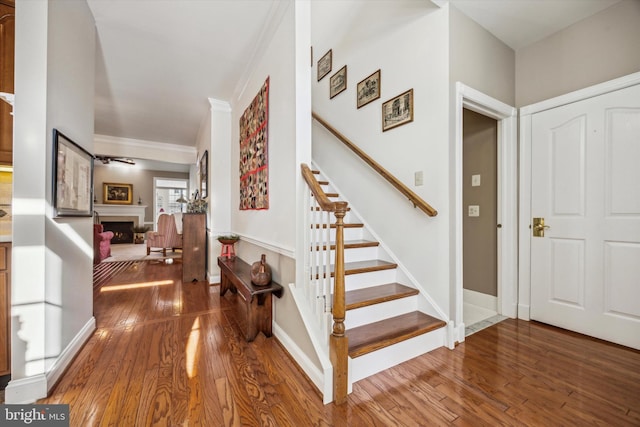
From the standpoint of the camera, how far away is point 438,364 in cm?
177

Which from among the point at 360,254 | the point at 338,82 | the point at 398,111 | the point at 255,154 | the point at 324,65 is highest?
the point at 324,65

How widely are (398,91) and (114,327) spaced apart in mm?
3310

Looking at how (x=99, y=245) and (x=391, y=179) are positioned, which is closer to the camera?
(x=391, y=179)

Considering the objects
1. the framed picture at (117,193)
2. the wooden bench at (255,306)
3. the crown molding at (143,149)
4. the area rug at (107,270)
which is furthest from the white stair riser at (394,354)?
the framed picture at (117,193)

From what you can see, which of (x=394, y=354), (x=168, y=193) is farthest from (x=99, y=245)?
(x=394, y=354)

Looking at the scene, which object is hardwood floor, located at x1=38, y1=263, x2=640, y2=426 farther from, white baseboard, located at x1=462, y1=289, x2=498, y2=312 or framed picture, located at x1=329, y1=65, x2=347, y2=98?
framed picture, located at x1=329, y1=65, x2=347, y2=98

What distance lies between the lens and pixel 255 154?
2699 mm

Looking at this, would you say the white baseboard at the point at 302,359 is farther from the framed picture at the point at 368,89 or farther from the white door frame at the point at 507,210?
the framed picture at the point at 368,89

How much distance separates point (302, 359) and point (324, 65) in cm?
366

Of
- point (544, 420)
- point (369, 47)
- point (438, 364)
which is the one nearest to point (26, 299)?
point (438, 364)

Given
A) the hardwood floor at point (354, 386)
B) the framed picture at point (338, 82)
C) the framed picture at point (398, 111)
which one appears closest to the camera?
the hardwood floor at point (354, 386)

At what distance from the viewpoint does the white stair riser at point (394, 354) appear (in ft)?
5.19

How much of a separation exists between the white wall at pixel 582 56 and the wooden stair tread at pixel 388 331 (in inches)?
89.6

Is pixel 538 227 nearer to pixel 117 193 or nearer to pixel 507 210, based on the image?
pixel 507 210
